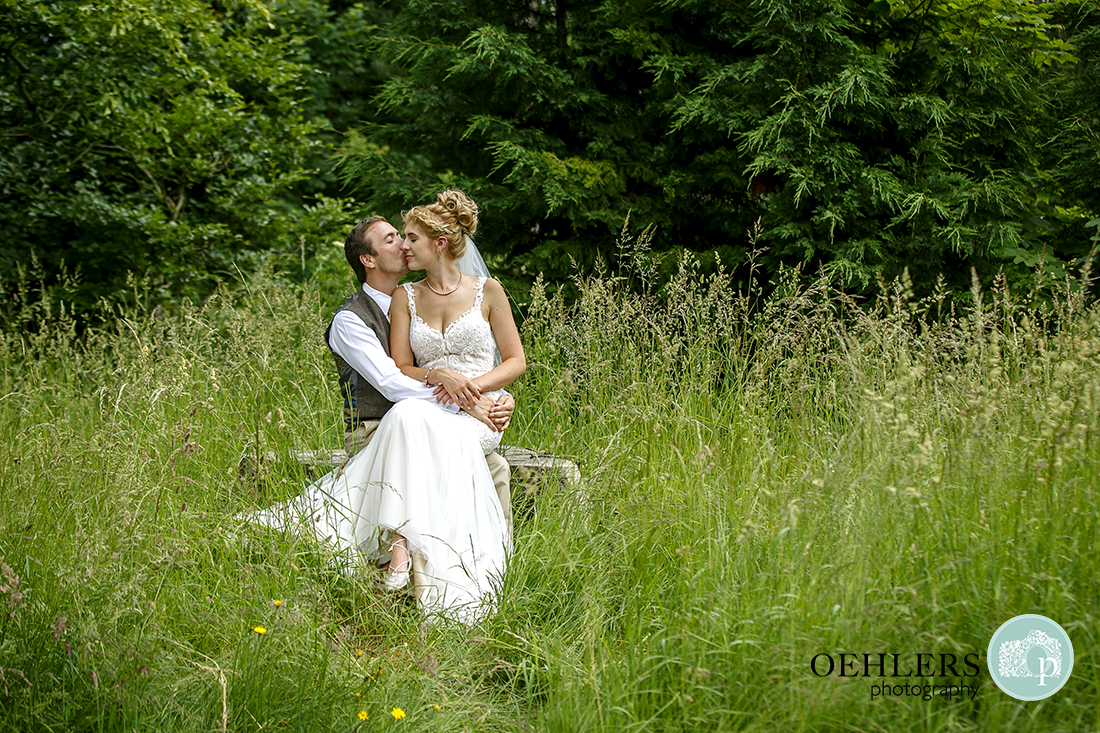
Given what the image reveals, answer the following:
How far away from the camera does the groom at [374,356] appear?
3.59m

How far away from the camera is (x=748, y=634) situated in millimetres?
2115

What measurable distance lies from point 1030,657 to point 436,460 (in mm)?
1992

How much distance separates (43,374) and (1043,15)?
6194mm

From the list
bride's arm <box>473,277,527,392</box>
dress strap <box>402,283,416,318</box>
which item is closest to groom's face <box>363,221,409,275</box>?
dress strap <box>402,283,416,318</box>

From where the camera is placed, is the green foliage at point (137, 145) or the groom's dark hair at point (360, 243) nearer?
the groom's dark hair at point (360, 243)

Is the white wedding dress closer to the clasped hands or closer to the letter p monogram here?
the clasped hands

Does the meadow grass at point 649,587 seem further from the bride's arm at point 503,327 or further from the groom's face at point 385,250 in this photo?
the groom's face at point 385,250

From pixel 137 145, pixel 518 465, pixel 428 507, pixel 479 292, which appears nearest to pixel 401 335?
pixel 479 292

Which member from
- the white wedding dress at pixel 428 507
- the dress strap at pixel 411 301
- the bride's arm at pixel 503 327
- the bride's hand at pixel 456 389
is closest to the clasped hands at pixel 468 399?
the bride's hand at pixel 456 389

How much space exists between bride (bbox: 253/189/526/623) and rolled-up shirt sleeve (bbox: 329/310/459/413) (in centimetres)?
8

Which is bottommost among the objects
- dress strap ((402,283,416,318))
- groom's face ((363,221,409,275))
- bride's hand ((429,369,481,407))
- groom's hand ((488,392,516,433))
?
groom's hand ((488,392,516,433))

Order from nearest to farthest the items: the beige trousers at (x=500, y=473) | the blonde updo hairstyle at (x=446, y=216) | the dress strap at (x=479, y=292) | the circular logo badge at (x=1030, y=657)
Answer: the circular logo badge at (x=1030, y=657), the beige trousers at (x=500, y=473), the blonde updo hairstyle at (x=446, y=216), the dress strap at (x=479, y=292)

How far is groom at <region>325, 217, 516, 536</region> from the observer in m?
3.59

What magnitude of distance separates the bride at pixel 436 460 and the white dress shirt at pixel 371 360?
8 centimetres
